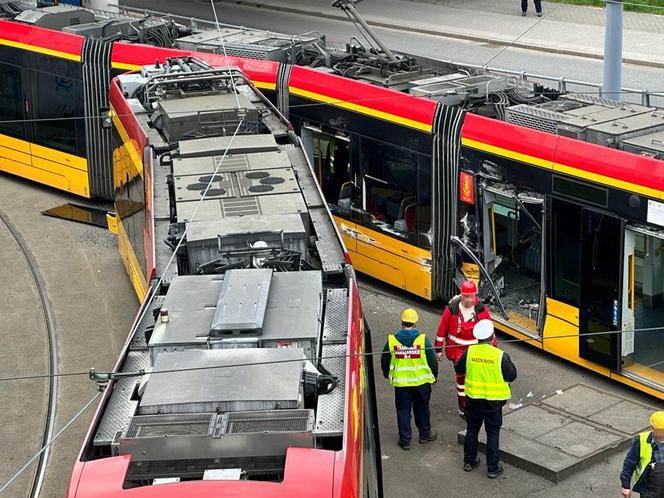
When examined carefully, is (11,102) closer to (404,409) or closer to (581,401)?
(404,409)

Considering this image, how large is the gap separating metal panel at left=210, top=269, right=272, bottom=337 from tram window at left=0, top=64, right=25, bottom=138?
12312 millimetres

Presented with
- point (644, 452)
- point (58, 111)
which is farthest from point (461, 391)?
point (58, 111)

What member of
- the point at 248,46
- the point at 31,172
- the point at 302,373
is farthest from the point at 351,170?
the point at 302,373

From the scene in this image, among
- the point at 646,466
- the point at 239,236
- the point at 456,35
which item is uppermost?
the point at 239,236

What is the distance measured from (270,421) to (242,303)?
5.53 ft

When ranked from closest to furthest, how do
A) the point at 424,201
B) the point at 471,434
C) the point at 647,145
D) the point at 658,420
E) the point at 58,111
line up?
the point at 658,420 < the point at 471,434 < the point at 647,145 < the point at 424,201 < the point at 58,111

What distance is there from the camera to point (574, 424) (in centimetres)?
1264

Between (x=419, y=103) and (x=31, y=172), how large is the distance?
28.9 feet

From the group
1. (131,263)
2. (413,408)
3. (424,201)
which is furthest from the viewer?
(131,263)

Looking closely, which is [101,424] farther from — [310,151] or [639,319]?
[310,151]

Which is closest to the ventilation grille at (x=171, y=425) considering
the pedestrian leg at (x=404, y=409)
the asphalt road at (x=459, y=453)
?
the asphalt road at (x=459, y=453)

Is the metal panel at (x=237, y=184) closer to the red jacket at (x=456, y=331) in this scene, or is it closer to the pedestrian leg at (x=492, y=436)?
the red jacket at (x=456, y=331)

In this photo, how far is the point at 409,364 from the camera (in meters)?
12.0

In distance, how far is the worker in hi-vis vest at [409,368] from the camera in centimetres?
1191
